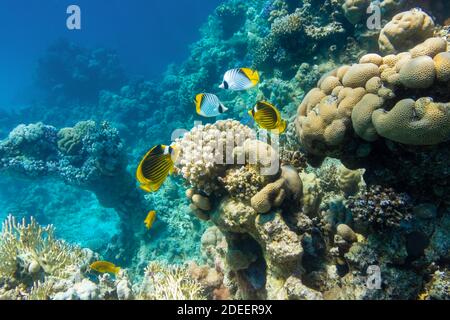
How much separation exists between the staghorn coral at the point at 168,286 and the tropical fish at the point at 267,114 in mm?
2280

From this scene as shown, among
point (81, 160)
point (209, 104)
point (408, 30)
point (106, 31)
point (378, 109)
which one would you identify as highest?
point (106, 31)

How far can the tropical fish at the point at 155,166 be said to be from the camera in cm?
285

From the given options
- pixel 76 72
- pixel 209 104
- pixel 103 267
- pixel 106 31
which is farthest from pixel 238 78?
pixel 106 31

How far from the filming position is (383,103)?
3.17m

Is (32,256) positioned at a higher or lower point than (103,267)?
higher

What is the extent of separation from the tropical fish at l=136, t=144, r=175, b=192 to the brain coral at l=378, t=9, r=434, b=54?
13.8ft

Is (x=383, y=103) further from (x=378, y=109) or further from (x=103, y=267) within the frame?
(x=103, y=267)

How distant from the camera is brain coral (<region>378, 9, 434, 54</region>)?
15.5 ft

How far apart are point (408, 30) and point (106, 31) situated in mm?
60366

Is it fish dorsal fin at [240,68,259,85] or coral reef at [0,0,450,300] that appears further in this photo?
fish dorsal fin at [240,68,259,85]

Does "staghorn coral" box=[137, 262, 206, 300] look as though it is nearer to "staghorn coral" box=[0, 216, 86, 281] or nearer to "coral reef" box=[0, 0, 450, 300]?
"coral reef" box=[0, 0, 450, 300]

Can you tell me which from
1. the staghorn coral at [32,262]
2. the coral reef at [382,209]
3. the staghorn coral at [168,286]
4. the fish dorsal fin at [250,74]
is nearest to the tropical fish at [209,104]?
the fish dorsal fin at [250,74]

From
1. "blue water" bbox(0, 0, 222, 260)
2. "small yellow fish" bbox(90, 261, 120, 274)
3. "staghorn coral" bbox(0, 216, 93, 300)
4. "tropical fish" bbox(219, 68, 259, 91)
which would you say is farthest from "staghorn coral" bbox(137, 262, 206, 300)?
"blue water" bbox(0, 0, 222, 260)
